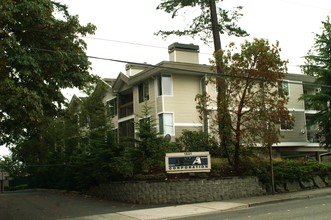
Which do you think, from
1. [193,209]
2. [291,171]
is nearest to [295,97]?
[291,171]

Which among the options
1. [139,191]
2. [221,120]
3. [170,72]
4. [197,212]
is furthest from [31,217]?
[170,72]

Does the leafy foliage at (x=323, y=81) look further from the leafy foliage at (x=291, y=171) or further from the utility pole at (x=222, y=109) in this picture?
the utility pole at (x=222, y=109)

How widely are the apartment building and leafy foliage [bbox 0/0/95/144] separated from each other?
12.8 meters

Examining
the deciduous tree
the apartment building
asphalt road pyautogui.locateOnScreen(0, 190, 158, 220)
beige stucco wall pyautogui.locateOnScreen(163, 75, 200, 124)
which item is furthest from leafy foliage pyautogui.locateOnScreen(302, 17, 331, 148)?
asphalt road pyautogui.locateOnScreen(0, 190, 158, 220)

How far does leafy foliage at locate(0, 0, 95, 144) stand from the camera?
42.7 ft

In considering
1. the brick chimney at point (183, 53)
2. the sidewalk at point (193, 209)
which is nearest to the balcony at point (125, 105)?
the brick chimney at point (183, 53)

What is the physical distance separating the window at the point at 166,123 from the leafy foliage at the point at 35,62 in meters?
14.9

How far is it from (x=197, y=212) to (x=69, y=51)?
7.70m

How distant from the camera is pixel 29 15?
47.8 feet

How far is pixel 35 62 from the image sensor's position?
14016 mm

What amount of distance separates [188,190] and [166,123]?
518 inches

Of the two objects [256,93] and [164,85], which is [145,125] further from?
[164,85]

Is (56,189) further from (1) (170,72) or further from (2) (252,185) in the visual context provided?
(2) (252,185)

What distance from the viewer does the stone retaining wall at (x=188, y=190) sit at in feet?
61.1
